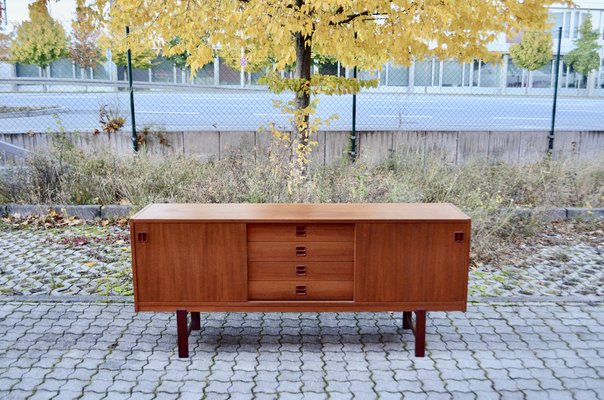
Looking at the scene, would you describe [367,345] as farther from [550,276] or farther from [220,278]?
[550,276]

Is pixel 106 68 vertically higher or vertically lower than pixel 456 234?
higher

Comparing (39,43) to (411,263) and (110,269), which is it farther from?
(411,263)

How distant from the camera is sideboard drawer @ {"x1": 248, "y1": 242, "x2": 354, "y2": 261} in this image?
13.5 feet

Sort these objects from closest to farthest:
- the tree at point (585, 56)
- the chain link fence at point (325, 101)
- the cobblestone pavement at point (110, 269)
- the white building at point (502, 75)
Answer: the cobblestone pavement at point (110, 269) → the chain link fence at point (325, 101) → the white building at point (502, 75) → the tree at point (585, 56)

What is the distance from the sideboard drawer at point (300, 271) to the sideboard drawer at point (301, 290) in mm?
36

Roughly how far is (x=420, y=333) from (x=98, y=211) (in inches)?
210

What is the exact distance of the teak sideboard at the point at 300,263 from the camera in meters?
4.04

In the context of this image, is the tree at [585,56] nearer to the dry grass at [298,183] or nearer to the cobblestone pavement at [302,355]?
the dry grass at [298,183]

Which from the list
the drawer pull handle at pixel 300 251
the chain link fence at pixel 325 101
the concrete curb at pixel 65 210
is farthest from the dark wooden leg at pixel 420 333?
the chain link fence at pixel 325 101

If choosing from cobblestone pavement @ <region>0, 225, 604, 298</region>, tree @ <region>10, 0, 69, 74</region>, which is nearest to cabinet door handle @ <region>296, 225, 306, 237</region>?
cobblestone pavement @ <region>0, 225, 604, 298</region>

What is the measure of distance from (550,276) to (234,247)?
354 cm

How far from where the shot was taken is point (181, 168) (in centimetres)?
841

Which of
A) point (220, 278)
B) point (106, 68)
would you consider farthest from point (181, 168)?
point (106, 68)

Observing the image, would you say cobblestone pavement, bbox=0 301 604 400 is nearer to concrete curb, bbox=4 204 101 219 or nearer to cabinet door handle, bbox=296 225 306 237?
cabinet door handle, bbox=296 225 306 237
